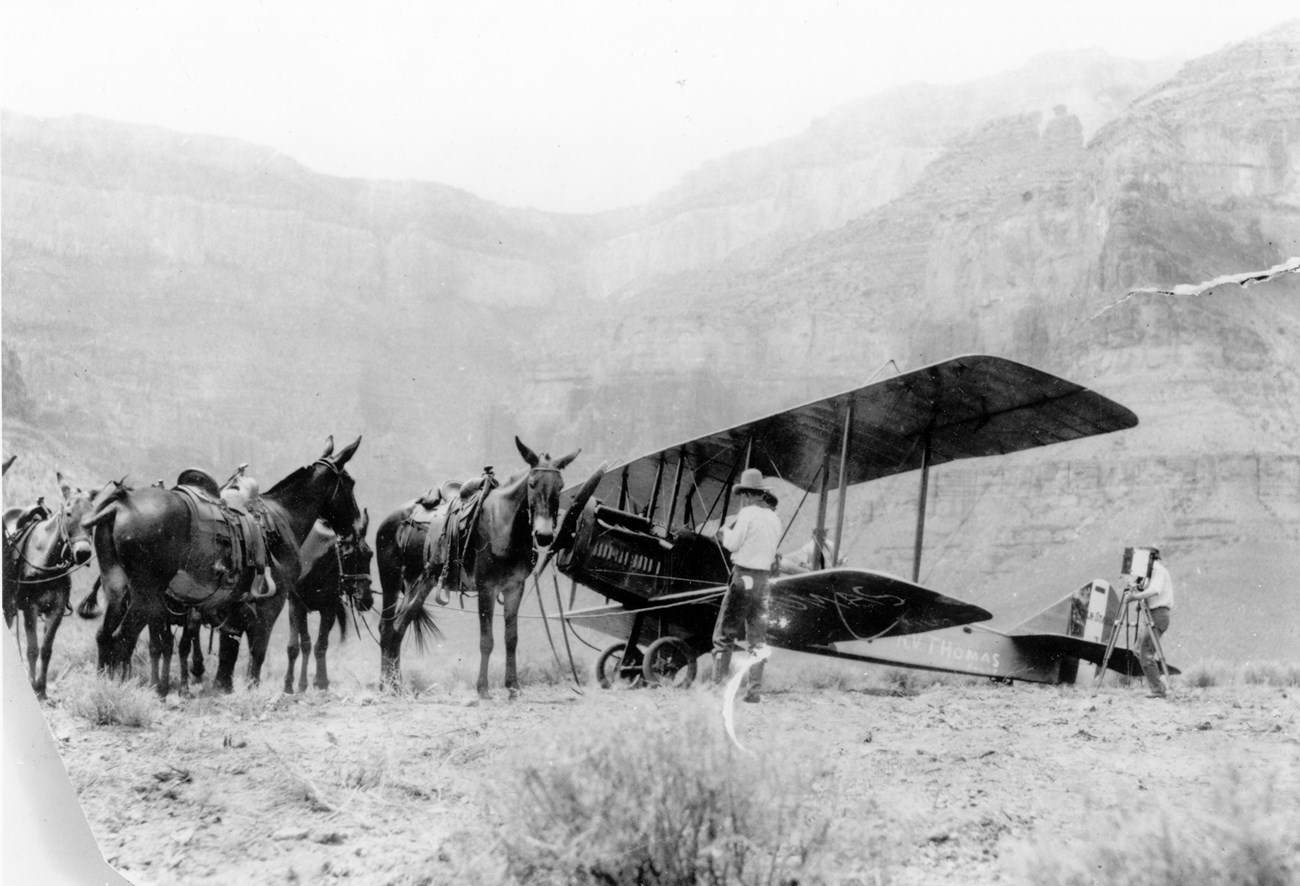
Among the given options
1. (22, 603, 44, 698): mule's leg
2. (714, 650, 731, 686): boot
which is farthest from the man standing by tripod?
(22, 603, 44, 698): mule's leg

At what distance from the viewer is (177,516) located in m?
5.32

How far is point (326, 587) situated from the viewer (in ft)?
19.9

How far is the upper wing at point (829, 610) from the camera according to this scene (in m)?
4.74

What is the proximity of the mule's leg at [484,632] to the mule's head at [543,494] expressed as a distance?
0.55m

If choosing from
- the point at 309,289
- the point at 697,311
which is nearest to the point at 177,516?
the point at 309,289

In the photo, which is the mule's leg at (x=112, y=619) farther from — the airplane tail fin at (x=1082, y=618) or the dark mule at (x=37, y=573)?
the airplane tail fin at (x=1082, y=618)

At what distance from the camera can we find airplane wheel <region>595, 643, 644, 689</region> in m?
5.29

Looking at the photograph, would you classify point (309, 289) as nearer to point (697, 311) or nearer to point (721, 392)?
point (697, 311)

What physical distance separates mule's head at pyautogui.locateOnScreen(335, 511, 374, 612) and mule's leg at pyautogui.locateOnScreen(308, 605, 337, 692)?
0.19 meters

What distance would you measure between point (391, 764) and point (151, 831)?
131 cm

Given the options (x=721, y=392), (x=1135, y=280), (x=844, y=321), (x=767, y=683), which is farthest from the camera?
(x=721, y=392)

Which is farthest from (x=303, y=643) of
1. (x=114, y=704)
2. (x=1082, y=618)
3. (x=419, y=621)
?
(x=1082, y=618)

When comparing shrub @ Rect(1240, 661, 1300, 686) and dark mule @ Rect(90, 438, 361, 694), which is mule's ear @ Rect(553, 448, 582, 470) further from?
shrub @ Rect(1240, 661, 1300, 686)

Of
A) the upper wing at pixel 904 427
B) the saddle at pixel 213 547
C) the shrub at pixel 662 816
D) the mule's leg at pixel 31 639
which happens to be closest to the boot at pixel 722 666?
the shrub at pixel 662 816
